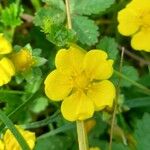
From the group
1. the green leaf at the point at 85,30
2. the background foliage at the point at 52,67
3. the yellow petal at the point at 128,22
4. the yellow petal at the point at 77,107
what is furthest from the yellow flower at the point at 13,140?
the yellow petal at the point at 128,22

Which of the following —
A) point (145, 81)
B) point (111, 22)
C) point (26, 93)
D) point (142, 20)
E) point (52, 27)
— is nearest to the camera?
point (52, 27)

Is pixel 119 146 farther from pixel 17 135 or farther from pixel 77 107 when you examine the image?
pixel 17 135

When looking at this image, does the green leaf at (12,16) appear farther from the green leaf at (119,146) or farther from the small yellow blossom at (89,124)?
the green leaf at (119,146)

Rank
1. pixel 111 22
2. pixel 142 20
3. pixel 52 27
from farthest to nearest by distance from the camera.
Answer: pixel 111 22 < pixel 142 20 < pixel 52 27

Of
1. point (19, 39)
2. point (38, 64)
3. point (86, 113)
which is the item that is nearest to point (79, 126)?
point (86, 113)

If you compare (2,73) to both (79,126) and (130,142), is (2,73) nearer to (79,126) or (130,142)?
(79,126)

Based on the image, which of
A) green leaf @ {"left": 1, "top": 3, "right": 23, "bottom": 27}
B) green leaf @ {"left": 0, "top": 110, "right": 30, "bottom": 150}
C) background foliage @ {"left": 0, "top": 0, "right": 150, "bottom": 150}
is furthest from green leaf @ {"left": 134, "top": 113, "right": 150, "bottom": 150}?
green leaf @ {"left": 1, "top": 3, "right": 23, "bottom": 27}
